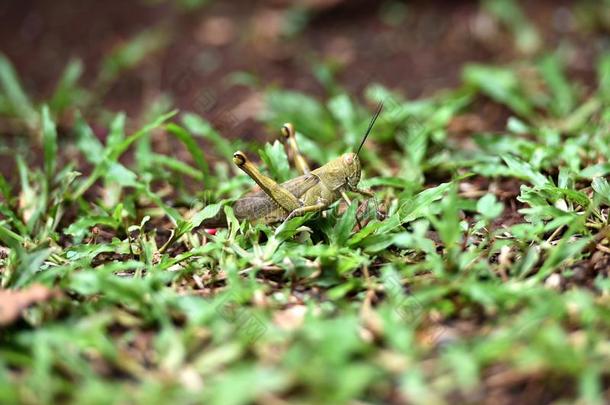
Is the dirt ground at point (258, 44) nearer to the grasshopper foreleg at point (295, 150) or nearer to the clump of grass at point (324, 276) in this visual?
the clump of grass at point (324, 276)

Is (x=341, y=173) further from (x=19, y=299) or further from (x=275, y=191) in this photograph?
(x=19, y=299)

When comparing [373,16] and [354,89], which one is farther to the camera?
[373,16]

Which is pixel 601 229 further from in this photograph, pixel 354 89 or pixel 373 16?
pixel 373 16

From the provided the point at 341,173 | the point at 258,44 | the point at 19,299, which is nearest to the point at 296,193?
the point at 341,173

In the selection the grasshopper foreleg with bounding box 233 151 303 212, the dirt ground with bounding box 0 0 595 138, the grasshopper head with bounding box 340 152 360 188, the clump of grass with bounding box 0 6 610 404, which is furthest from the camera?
the dirt ground with bounding box 0 0 595 138

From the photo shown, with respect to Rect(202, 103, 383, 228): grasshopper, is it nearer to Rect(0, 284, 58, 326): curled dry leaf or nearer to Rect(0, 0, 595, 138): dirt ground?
Rect(0, 284, 58, 326): curled dry leaf

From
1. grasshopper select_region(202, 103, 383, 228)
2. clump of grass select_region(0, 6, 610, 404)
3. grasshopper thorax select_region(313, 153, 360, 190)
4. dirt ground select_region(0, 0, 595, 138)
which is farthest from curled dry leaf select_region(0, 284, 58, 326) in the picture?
dirt ground select_region(0, 0, 595, 138)

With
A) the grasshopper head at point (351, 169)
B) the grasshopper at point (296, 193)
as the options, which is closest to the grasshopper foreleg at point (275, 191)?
the grasshopper at point (296, 193)

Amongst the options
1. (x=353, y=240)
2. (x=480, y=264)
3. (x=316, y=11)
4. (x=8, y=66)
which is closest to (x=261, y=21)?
(x=316, y=11)
